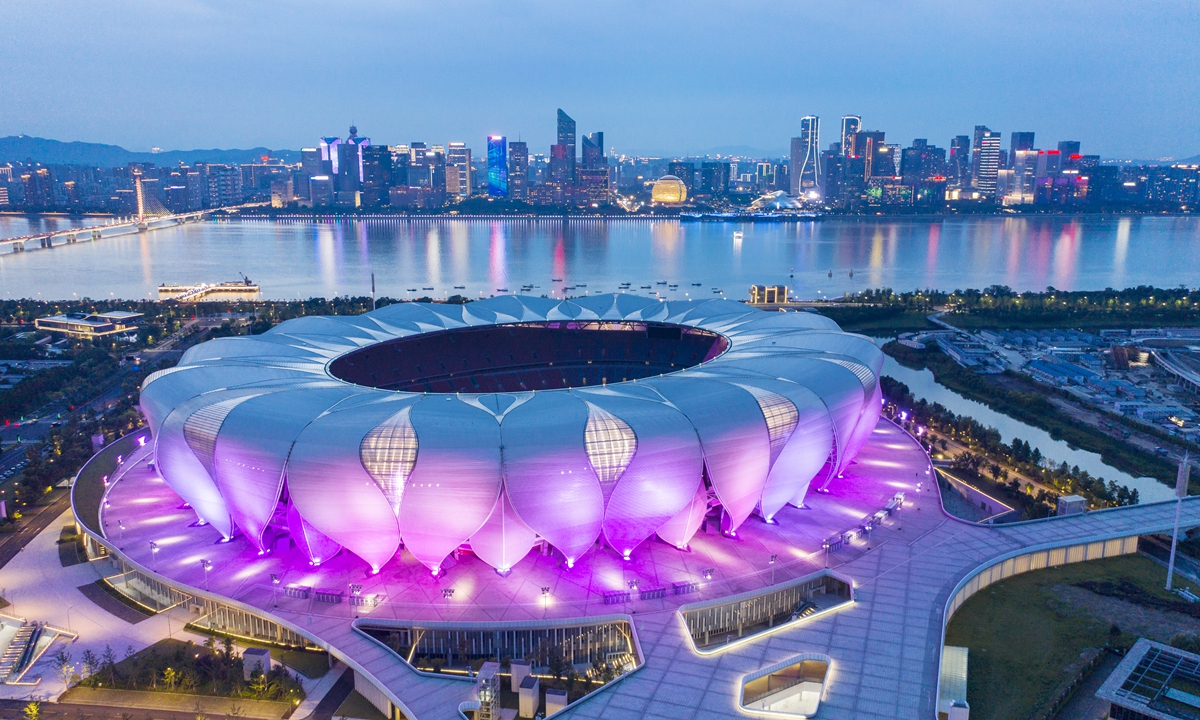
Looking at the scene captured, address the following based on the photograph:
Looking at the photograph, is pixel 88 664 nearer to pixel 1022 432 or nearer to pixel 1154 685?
pixel 1154 685

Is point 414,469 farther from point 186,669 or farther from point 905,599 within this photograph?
point 905,599

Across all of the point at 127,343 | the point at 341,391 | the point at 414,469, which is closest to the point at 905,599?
the point at 414,469

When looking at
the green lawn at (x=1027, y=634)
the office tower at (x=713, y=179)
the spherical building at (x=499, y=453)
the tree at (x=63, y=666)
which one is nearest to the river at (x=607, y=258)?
the spherical building at (x=499, y=453)

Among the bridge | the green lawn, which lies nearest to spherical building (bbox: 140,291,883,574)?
the green lawn

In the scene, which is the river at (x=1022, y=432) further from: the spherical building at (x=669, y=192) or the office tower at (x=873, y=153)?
the office tower at (x=873, y=153)

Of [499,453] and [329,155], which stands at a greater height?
[329,155]

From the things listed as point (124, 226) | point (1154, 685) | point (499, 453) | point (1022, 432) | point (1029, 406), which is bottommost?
point (1022, 432)

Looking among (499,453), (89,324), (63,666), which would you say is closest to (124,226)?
(89,324)
